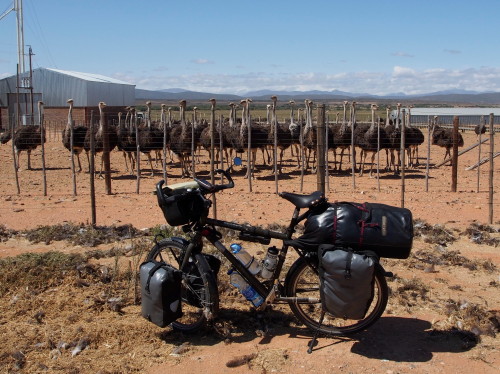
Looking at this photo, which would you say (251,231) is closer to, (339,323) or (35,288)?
(339,323)

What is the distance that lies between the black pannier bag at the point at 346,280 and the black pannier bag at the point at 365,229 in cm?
7

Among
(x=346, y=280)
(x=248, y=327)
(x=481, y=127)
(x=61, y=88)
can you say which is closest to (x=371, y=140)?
(x=481, y=127)

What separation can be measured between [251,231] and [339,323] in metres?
1.10

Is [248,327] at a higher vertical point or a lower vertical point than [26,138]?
lower

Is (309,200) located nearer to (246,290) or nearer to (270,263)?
(270,263)

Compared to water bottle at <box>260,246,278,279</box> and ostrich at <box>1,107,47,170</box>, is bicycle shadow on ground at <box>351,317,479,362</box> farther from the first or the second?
ostrich at <box>1,107,47,170</box>

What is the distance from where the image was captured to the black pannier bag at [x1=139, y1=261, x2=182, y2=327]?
493cm

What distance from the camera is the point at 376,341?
16.3 feet

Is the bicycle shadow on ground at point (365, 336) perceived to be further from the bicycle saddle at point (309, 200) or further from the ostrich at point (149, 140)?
the ostrich at point (149, 140)

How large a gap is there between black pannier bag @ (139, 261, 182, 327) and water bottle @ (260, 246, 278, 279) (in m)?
0.68

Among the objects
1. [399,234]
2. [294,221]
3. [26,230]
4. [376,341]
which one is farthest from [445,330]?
[26,230]

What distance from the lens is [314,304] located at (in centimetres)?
512

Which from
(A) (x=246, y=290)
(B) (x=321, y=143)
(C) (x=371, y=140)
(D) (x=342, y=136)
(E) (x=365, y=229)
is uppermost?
(B) (x=321, y=143)

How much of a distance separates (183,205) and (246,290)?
2.85ft
